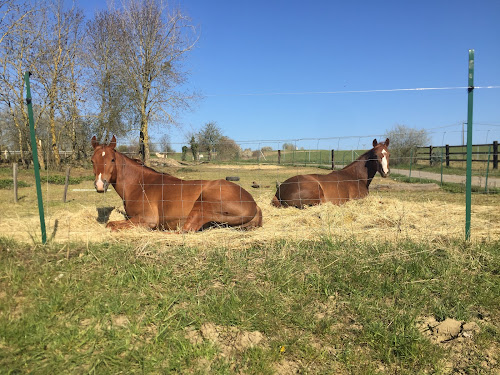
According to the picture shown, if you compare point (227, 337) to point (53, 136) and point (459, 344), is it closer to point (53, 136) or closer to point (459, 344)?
point (459, 344)

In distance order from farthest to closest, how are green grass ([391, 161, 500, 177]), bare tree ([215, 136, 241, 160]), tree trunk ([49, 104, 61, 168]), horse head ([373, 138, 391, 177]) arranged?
tree trunk ([49, 104, 61, 168]) → green grass ([391, 161, 500, 177]) → bare tree ([215, 136, 241, 160]) → horse head ([373, 138, 391, 177])

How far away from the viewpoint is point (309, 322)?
2.89m

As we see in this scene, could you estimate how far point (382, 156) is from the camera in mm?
7430

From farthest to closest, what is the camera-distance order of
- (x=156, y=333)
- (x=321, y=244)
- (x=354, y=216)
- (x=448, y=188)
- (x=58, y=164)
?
1. (x=58, y=164)
2. (x=448, y=188)
3. (x=354, y=216)
4. (x=321, y=244)
5. (x=156, y=333)

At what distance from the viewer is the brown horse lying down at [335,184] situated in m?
7.21

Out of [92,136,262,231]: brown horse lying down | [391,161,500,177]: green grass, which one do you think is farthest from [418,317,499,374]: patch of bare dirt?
[391,161,500,177]: green grass

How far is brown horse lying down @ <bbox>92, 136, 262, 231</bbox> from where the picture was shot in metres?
5.18

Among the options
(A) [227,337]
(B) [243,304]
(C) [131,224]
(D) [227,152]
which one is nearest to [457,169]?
(D) [227,152]

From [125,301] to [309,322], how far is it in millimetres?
1639

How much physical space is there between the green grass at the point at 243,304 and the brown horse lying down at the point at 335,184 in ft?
9.61

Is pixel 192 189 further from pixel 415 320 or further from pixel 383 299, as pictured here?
pixel 415 320

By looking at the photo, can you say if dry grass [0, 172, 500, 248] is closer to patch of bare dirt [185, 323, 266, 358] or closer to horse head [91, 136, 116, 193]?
horse head [91, 136, 116, 193]

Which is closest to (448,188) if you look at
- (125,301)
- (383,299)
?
(383,299)

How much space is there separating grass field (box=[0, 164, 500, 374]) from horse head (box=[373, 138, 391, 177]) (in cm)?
259
